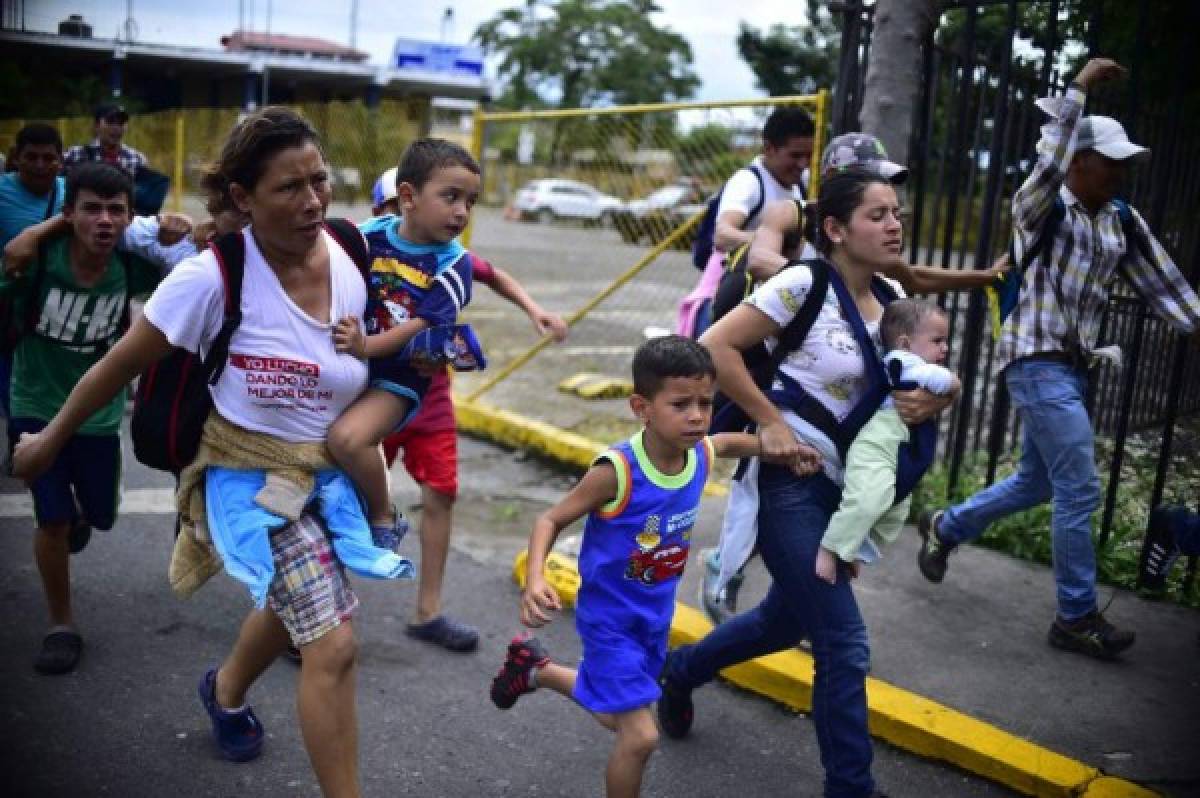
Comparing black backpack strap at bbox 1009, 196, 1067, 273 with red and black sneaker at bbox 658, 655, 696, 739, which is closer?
red and black sneaker at bbox 658, 655, 696, 739

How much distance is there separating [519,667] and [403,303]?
1.16m

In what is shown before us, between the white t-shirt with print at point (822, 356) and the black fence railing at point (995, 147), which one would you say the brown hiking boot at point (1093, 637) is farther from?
the white t-shirt with print at point (822, 356)

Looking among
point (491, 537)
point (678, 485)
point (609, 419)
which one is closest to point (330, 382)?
point (678, 485)

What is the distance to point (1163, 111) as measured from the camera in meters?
6.56

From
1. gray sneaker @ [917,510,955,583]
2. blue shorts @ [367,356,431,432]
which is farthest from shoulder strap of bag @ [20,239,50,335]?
gray sneaker @ [917,510,955,583]

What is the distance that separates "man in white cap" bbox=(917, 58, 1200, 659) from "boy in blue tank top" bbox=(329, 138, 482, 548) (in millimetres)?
2168

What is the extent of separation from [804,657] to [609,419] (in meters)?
4.27

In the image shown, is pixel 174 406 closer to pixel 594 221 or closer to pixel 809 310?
pixel 809 310

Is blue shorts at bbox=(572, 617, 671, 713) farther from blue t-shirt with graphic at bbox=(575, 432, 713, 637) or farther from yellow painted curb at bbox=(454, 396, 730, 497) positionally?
yellow painted curb at bbox=(454, 396, 730, 497)

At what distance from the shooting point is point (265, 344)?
2.84m

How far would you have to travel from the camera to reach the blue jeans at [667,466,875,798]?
9.84ft

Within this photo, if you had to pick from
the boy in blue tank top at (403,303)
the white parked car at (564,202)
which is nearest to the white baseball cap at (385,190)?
the boy in blue tank top at (403,303)

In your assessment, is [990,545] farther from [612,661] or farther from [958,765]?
[612,661]

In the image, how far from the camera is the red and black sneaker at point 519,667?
319 centimetres
